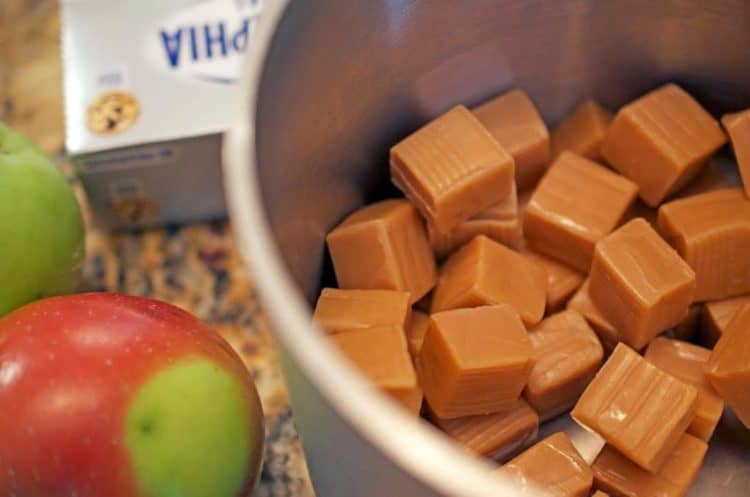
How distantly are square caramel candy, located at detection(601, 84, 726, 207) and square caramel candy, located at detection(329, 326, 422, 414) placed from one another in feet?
1.04

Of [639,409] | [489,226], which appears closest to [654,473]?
[639,409]

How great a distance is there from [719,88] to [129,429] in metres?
0.68

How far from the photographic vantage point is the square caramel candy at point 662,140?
963 mm

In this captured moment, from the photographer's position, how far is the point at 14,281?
92 cm

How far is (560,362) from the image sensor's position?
35.8 inches

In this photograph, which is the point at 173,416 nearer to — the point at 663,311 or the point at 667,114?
the point at 663,311

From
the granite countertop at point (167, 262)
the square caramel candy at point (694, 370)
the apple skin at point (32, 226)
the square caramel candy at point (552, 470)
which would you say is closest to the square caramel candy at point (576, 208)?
the square caramel candy at point (694, 370)

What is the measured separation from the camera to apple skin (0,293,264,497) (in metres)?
0.76

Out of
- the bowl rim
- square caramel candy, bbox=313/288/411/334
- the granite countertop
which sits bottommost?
the granite countertop

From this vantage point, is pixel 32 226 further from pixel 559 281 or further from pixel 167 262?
pixel 559 281

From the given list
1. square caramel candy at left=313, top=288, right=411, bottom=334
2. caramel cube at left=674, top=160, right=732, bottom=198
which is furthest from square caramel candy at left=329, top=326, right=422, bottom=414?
caramel cube at left=674, top=160, right=732, bottom=198

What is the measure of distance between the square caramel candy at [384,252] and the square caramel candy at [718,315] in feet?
0.89

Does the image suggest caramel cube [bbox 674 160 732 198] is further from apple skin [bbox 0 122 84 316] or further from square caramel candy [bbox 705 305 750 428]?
apple skin [bbox 0 122 84 316]

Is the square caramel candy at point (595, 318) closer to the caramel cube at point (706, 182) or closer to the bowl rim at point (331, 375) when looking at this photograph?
the caramel cube at point (706, 182)
